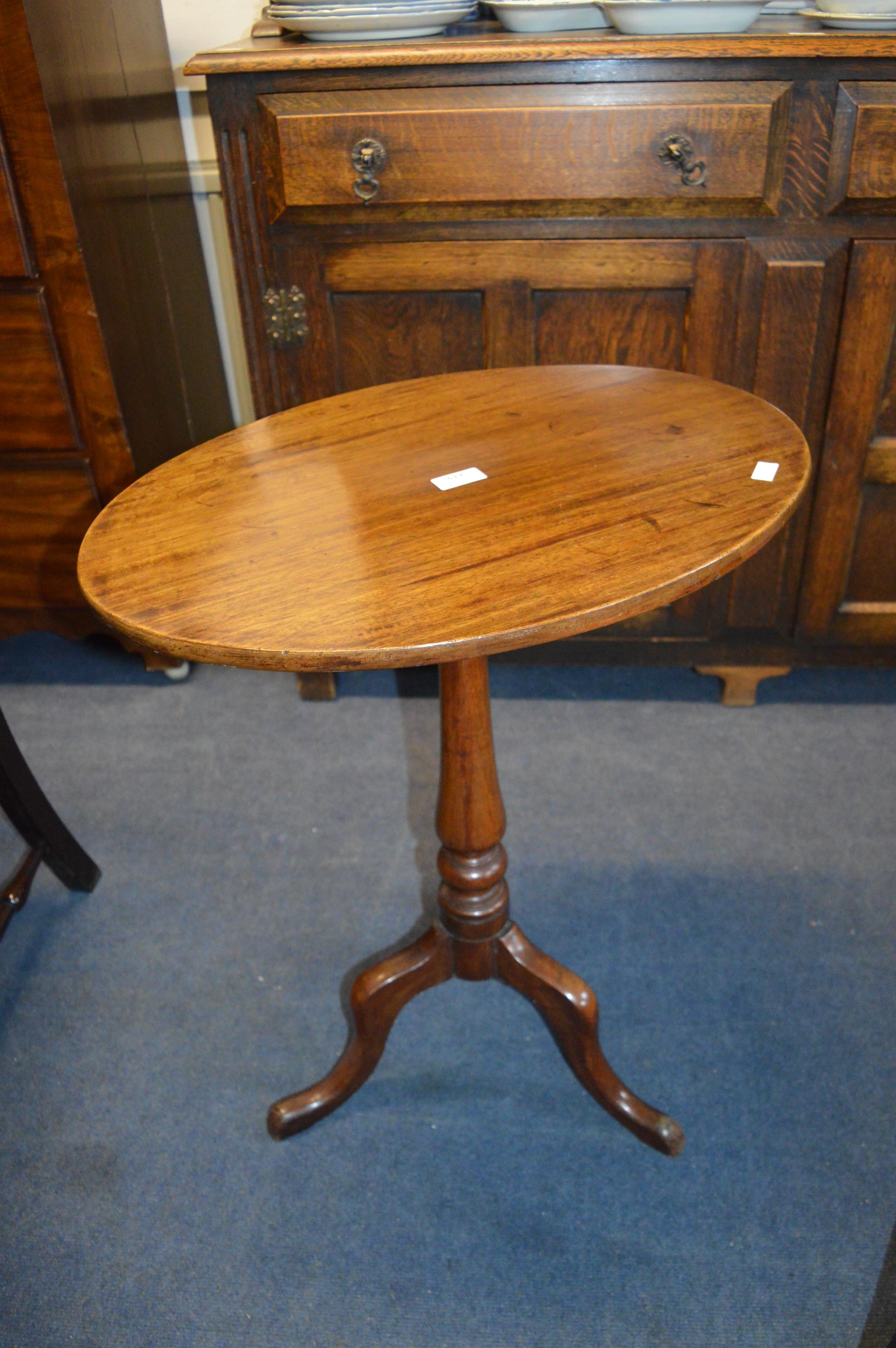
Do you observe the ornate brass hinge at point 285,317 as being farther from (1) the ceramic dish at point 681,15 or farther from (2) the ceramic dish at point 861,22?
(2) the ceramic dish at point 861,22

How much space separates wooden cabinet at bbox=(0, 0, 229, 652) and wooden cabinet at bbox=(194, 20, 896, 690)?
0.25m

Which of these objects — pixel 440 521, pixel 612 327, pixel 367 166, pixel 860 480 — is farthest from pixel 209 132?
pixel 440 521

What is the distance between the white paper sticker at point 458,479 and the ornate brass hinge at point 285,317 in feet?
2.55

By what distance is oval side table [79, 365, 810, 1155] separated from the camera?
785mm

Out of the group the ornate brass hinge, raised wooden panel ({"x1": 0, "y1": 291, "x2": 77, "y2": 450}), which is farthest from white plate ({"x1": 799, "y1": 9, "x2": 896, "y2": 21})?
raised wooden panel ({"x1": 0, "y1": 291, "x2": 77, "y2": 450})

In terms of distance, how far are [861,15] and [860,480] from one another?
66 centimetres

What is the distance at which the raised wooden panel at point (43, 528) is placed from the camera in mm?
1848

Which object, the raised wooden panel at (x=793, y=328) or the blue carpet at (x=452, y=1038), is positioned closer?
the blue carpet at (x=452, y=1038)

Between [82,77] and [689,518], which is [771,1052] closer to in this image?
[689,518]

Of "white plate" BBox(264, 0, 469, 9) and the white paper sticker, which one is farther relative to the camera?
"white plate" BBox(264, 0, 469, 9)

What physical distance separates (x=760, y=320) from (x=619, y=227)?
260 millimetres

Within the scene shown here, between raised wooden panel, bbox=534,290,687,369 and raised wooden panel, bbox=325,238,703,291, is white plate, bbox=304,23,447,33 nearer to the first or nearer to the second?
raised wooden panel, bbox=325,238,703,291

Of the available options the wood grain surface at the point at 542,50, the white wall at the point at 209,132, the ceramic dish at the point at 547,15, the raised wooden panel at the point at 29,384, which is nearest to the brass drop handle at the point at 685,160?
the wood grain surface at the point at 542,50

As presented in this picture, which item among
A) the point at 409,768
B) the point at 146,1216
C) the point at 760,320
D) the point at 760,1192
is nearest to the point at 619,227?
the point at 760,320
